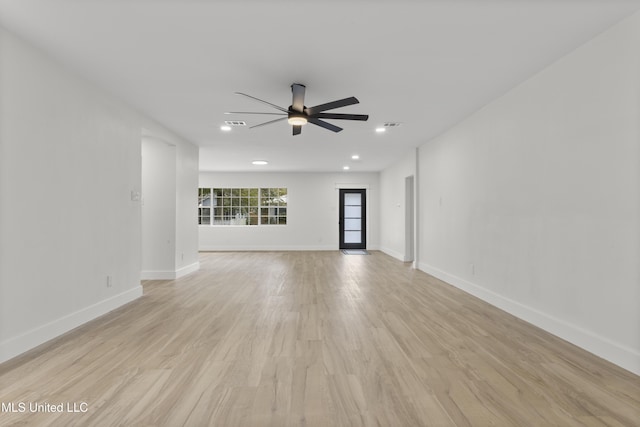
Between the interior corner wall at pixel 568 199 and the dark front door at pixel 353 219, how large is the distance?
19.6 ft

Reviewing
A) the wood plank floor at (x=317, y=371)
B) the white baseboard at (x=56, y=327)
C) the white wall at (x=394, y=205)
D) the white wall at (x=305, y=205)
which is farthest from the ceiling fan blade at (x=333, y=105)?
the white wall at (x=305, y=205)

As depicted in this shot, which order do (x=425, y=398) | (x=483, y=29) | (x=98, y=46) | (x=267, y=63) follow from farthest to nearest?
(x=267, y=63), (x=98, y=46), (x=483, y=29), (x=425, y=398)

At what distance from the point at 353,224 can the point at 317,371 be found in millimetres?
8435

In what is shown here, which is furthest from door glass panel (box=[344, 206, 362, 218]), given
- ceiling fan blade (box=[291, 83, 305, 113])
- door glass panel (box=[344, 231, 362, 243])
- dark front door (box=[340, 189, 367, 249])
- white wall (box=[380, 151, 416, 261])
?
ceiling fan blade (box=[291, 83, 305, 113])

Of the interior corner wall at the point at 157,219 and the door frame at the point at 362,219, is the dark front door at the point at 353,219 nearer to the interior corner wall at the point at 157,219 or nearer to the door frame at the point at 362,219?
the door frame at the point at 362,219

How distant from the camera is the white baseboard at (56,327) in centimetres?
243

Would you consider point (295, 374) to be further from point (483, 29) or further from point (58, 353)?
point (483, 29)

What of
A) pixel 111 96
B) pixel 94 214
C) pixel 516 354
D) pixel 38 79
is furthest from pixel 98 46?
pixel 516 354

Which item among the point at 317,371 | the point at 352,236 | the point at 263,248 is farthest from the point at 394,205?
the point at 317,371

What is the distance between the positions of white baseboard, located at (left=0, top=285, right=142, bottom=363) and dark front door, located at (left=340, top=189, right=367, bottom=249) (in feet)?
23.4

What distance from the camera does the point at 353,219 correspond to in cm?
1052

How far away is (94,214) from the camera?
11.3ft

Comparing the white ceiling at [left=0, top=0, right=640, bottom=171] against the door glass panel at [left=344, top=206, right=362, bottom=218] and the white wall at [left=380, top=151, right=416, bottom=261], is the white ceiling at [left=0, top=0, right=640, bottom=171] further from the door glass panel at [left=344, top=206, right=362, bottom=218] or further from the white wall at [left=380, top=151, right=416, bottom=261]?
the door glass panel at [left=344, top=206, right=362, bottom=218]

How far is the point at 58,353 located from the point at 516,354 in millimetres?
3440
